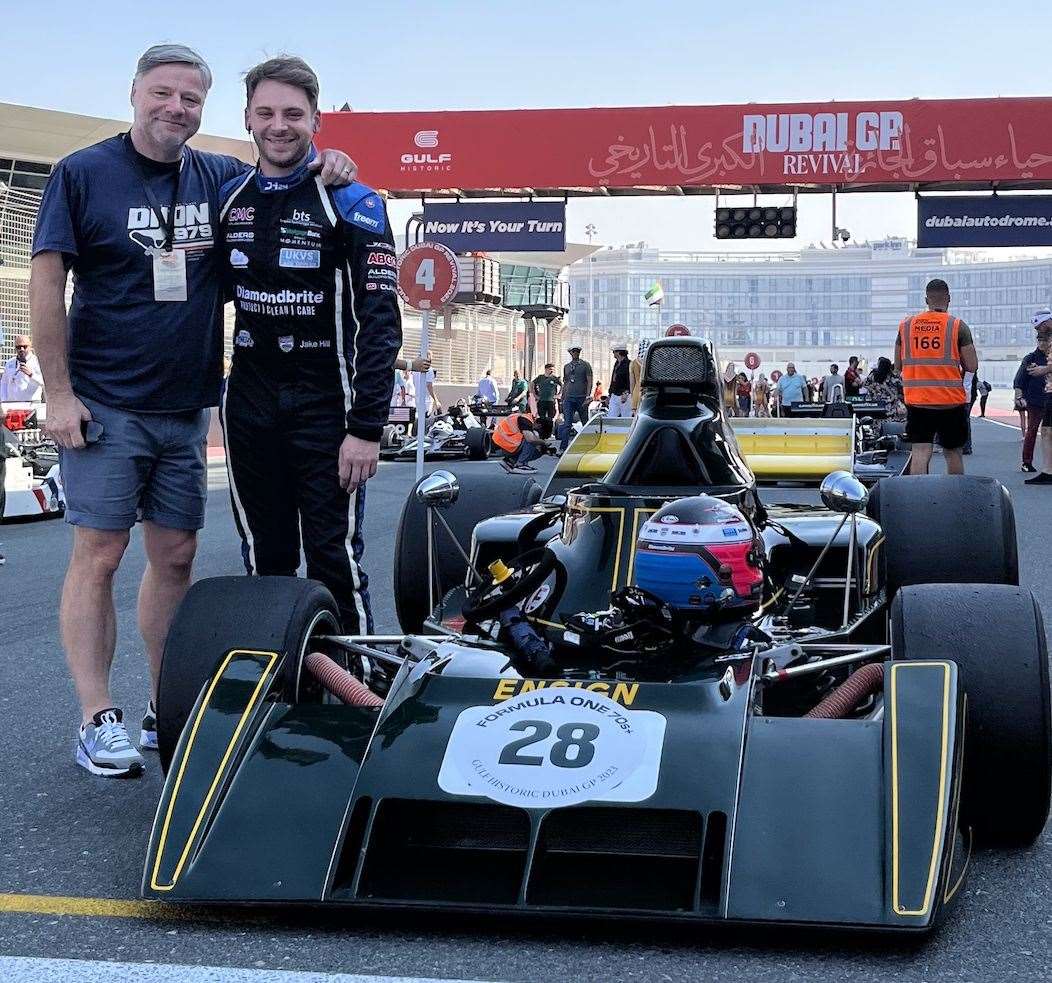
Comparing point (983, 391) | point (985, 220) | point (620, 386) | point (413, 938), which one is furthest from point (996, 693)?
point (983, 391)

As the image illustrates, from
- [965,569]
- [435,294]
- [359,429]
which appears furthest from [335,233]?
[435,294]

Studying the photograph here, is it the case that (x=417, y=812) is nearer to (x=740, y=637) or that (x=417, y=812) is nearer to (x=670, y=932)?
(x=670, y=932)

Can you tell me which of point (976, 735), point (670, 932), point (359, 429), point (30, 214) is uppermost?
point (30, 214)

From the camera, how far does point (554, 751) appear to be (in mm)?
3115

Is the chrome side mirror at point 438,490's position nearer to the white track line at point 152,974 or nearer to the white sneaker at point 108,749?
the white sneaker at point 108,749

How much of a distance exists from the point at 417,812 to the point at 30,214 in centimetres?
2176

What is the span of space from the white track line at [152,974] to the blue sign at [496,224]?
2311 cm

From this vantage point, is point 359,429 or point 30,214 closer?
point 359,429

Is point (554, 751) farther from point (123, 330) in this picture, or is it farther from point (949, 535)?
point (949, 535)

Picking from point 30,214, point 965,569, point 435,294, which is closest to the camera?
point 965,569

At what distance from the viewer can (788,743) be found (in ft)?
10.3

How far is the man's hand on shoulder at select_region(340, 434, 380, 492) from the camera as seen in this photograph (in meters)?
4.14

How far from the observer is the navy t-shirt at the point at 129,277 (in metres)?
4.10

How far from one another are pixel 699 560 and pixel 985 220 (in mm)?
22062
